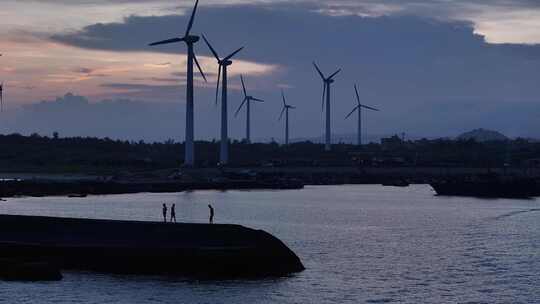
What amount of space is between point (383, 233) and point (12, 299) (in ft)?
143

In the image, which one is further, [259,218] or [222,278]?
[259,218]

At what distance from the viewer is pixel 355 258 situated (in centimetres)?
6462

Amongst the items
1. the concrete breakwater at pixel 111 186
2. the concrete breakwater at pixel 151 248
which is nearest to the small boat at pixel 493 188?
the concrete breakwater at pixel 111 186

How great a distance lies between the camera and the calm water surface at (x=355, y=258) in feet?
162

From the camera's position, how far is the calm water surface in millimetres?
49344

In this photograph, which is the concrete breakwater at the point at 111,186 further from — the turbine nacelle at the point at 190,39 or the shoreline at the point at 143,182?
the turbine nacelle at the point at 190,39

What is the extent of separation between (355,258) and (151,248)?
1519cm

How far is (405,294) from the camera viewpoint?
Result: 1987 inches

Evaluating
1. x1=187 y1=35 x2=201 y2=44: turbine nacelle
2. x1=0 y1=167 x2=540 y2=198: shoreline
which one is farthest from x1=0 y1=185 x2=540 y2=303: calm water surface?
x1=187 y1=35 x2=201 y2=44: turbine nacelle

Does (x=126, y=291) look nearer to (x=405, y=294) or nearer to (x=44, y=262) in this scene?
(x=44, y=262)

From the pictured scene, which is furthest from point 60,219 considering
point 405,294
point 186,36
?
point 186,36

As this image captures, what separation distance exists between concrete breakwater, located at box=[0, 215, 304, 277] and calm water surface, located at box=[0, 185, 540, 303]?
1.50 metres

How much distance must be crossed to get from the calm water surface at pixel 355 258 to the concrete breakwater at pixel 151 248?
1.50 m

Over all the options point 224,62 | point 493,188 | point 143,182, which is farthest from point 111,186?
point 493,188
